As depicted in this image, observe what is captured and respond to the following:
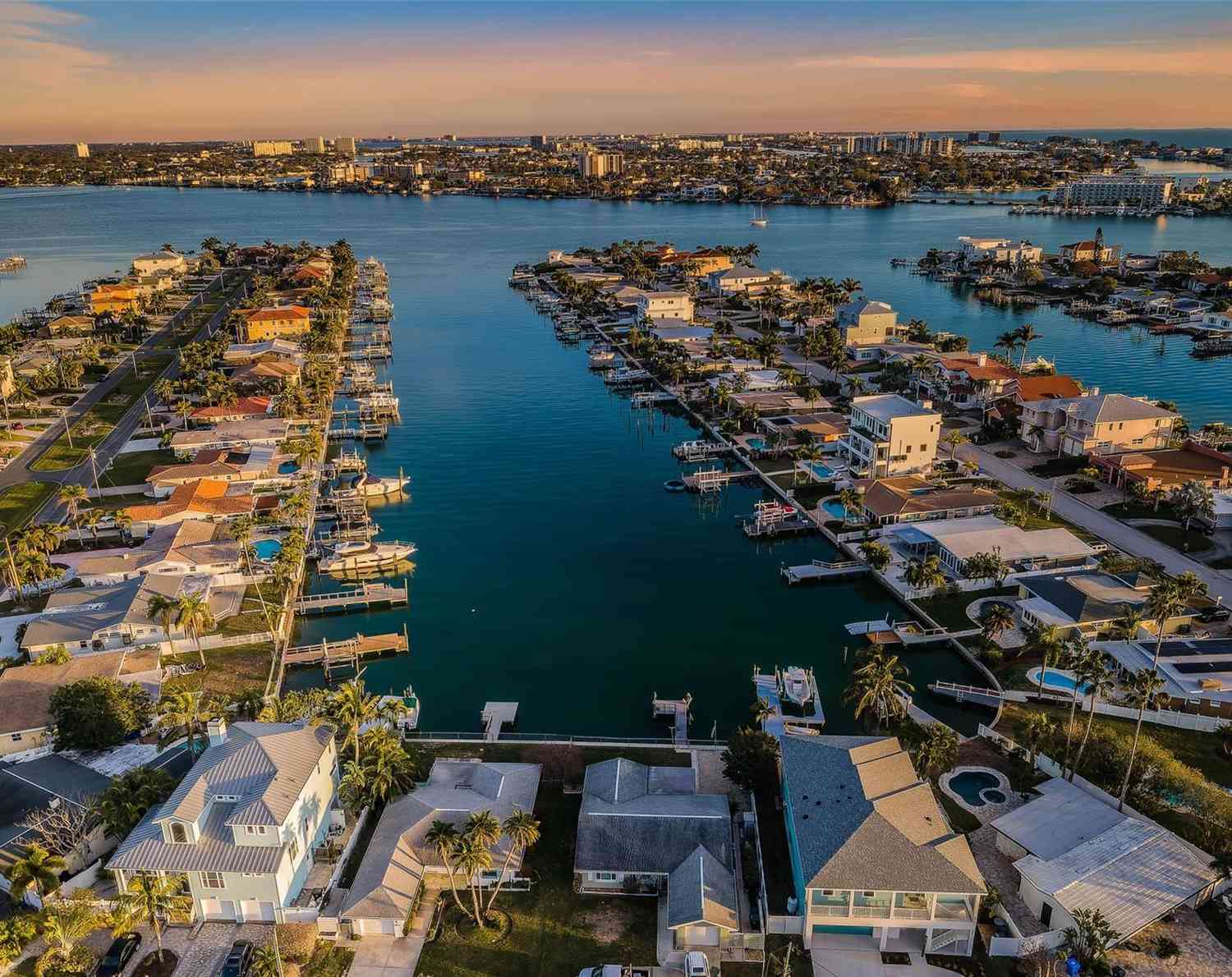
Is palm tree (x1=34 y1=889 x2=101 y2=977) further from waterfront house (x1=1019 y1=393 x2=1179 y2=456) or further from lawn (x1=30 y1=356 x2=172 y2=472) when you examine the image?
waterfront house (x1=1019 y1=393 x2=1179 y2=456)

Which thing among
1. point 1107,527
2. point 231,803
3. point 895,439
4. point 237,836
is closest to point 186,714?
point 231,803

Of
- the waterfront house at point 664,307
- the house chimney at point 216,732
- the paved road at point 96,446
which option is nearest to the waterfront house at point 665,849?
the house chimney at point 216,732

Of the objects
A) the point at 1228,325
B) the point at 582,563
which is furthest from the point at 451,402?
the point at 1228,325

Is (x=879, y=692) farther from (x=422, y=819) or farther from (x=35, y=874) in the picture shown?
(x=35, y=874)

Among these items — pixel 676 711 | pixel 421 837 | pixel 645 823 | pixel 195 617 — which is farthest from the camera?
pixel 195 617

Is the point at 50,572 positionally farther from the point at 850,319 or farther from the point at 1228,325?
the point at 1228,325

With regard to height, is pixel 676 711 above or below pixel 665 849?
below

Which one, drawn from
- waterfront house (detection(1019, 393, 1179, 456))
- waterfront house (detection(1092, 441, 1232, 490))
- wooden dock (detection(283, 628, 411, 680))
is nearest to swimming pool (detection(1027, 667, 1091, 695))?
waterfront house (detection(1092, 441, 1232, 490))

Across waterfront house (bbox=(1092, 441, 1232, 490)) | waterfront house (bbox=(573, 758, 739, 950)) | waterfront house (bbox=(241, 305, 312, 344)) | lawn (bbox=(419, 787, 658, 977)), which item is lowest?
lawn (bbox=(419, 787, 658, 977))
